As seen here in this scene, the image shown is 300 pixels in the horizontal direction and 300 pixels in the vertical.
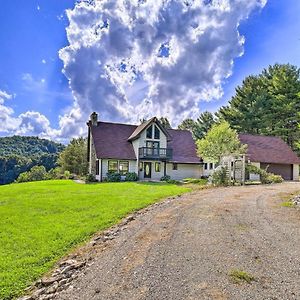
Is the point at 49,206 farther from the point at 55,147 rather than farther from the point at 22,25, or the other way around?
the point at 55,147

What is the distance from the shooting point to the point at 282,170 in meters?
32.7

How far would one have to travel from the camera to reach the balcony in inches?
1197

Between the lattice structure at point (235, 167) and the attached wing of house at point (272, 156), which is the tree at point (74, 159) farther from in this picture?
the lattice structure at point (235, 167)

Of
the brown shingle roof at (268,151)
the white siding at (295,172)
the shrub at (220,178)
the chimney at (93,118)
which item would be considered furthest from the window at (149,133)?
the white siding at (295,172)

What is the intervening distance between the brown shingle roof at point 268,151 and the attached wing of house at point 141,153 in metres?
5.67

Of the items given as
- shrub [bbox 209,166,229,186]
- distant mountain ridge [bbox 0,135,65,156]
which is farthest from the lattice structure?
distant mountain ridge [bbox 0,135,65,156]

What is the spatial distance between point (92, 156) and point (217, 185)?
1619cm

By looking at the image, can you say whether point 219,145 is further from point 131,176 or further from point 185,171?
point 131,176

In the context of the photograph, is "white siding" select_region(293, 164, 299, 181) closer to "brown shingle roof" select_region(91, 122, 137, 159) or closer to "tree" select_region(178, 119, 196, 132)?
"brown shingle roof" select_region(91, 122, 137, 159)

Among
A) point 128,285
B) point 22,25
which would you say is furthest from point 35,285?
point 22,25

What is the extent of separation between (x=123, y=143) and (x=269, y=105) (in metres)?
22.5

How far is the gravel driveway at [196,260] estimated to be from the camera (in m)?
4.41

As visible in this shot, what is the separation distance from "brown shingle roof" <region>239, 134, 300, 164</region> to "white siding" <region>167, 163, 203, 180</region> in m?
5.68

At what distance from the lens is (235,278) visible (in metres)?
4.74
